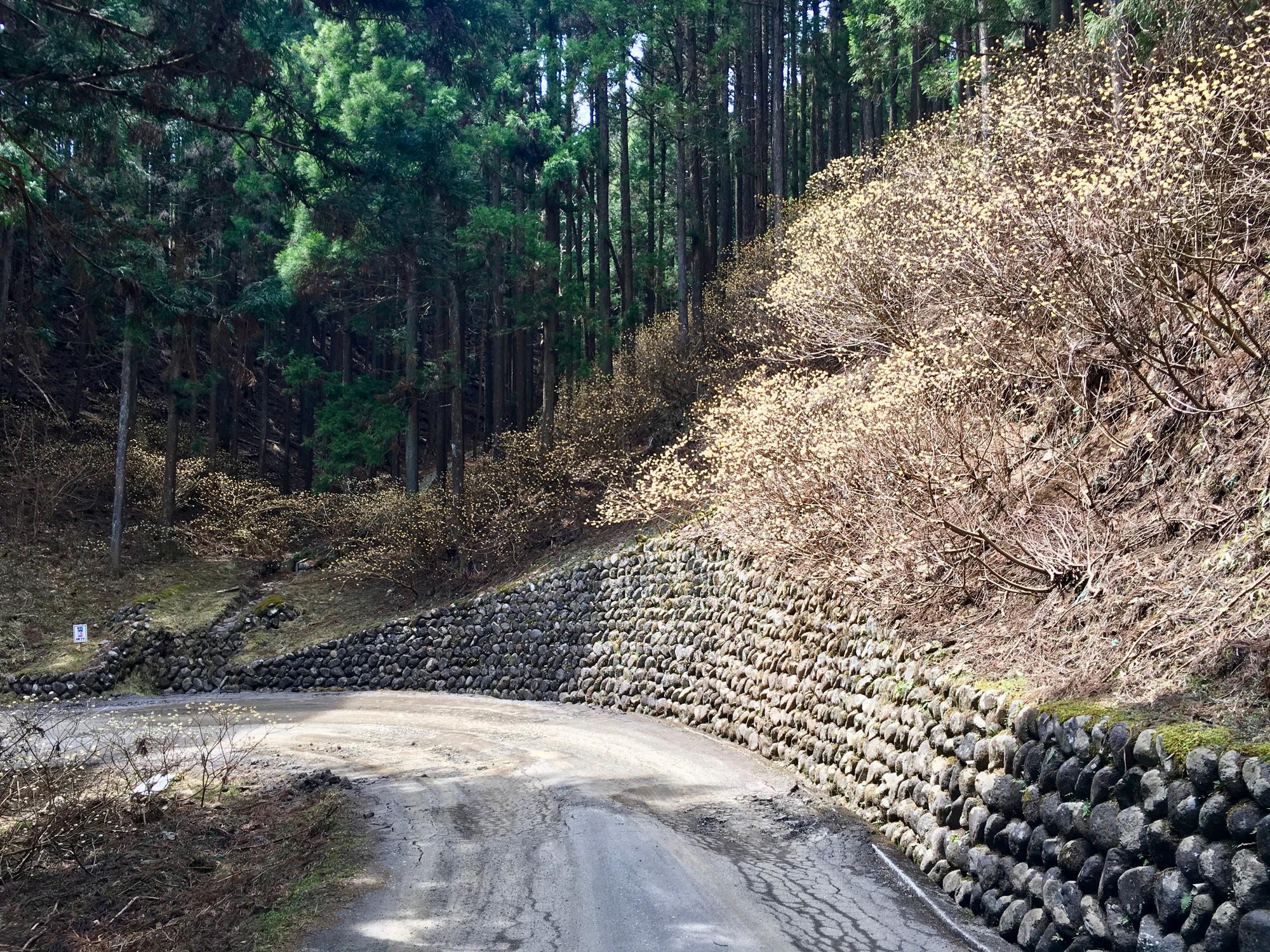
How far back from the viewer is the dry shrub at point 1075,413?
6.51 m

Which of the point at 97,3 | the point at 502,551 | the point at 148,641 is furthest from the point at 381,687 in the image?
the point at 97,3

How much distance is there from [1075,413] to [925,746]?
3.68 m

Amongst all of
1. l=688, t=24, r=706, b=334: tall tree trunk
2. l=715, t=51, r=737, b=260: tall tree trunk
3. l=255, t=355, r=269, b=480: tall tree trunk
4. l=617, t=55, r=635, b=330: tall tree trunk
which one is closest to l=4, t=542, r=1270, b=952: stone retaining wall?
l=688, t=24, r=706, b=334: tall tree trunk

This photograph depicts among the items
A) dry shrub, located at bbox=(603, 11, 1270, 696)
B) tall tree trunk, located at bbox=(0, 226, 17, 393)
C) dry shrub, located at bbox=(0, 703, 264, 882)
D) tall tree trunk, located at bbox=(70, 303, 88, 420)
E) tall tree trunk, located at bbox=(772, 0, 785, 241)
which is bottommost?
dry shrub, located at bbox=(0, 703, 264, 882)

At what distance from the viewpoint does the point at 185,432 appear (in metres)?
31.9

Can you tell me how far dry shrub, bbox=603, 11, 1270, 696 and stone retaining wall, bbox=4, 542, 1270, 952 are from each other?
1.89 feet

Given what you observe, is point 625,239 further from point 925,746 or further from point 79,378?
point 925,746

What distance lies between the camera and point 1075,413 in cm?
913

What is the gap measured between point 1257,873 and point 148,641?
76.9ft

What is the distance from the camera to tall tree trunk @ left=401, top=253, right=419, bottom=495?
2453 cm

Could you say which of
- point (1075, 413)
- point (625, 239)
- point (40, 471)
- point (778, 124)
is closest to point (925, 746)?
point (1075, 413)

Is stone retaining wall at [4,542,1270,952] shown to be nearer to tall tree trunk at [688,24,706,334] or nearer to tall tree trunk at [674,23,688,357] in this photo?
tall tree trunk at [674,23,688,357]

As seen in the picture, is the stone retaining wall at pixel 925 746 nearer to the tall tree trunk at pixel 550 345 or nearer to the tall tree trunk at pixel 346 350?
the tall tree trunk at pixel 550 345

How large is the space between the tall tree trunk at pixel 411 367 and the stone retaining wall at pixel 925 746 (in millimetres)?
6661
